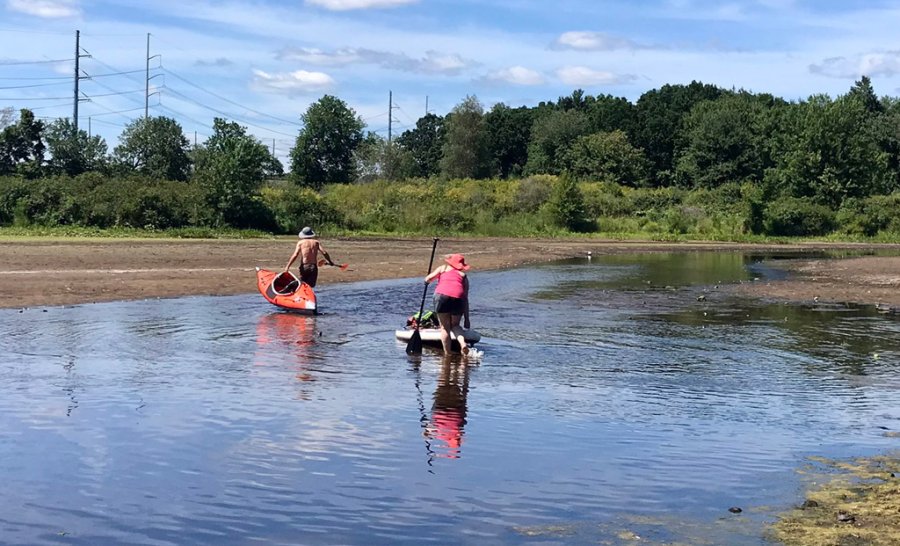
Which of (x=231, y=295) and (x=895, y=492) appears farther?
(x=231, y=295)

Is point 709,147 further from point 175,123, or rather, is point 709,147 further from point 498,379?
point 498,379

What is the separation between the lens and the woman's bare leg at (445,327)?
17391 mm

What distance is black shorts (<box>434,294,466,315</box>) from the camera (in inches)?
676

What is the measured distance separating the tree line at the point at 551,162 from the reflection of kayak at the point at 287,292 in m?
32.0

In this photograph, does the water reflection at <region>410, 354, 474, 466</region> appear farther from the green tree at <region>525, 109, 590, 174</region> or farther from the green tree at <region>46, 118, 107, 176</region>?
the green tree at <region>525, 109, 590, 174</region>

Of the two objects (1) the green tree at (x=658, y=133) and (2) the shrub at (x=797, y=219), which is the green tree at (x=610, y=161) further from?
(2) the shrub at (x=797, y=219)

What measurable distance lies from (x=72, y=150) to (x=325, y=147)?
3969cm

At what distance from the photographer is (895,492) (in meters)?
9.15

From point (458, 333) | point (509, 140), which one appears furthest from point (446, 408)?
point (509, 140)

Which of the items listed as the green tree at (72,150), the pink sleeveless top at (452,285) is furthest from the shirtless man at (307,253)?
the green tree at (72,150)

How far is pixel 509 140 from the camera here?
12619 cm

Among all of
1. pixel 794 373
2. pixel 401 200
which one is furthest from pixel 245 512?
pixel 401 200

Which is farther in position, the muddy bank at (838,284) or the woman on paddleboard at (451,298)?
the muddy bank at (838,284)

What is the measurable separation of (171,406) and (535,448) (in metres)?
4.60
